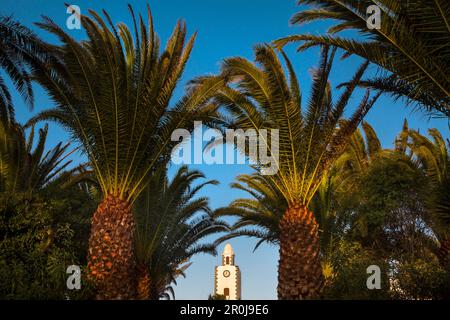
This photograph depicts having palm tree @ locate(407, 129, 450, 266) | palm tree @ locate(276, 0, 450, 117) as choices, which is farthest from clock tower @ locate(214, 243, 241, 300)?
palm tree @ locate(276, 0, 450, 117)

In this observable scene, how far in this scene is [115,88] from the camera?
37.9ft

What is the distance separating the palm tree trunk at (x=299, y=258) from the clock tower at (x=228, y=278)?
85.3 ft

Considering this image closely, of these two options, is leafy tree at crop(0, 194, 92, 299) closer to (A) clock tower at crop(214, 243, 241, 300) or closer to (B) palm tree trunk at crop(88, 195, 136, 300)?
(B) palm tree trunk at crop(88, 195, 136, 300)

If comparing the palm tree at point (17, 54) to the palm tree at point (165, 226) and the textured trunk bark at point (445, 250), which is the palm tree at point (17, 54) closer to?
the palm tree at point (165, 226)

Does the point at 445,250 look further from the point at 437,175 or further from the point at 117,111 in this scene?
the point at 117,111

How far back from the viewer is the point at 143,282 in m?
18.4

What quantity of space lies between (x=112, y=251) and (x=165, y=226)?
7.47 m

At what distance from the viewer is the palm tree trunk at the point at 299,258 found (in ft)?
40.0

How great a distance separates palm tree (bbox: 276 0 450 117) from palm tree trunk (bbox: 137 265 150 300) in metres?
11.1

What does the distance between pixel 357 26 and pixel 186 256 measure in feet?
45.8

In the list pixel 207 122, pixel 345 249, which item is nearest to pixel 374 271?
pixel 345 249

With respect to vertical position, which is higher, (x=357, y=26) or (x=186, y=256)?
(x=357, y=26)

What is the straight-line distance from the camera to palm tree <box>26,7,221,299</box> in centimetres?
1153
